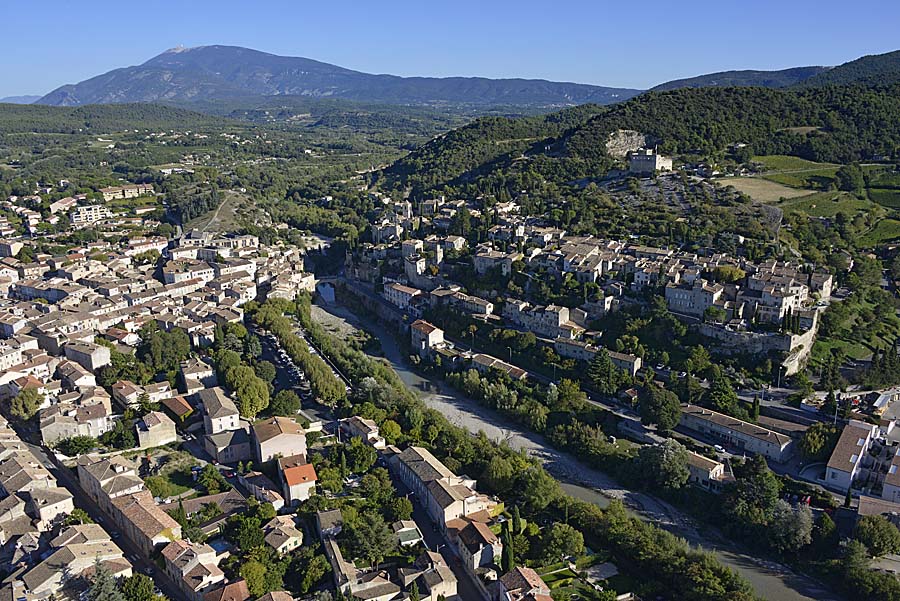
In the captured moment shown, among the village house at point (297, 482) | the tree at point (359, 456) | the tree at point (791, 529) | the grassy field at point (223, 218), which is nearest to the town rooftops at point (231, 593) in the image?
the village house at point (297, 482)

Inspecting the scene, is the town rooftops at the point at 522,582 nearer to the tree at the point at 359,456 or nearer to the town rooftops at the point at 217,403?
the tree at the point at 359,456

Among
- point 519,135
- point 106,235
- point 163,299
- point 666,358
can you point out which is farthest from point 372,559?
point 519,135

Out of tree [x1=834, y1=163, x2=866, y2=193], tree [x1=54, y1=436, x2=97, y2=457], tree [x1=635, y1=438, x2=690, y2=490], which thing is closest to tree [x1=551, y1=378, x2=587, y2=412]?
tree [x1=635, y1=438, x2=690, y2=490]

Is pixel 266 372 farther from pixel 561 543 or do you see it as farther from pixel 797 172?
pixel 797 172

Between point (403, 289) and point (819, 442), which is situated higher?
point (403, 289)

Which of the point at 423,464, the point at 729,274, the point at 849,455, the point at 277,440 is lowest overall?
the point at 423,464

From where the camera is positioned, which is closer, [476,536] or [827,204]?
[476,536]

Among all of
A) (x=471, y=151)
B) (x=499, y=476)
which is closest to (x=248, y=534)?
(x=499, y=476)

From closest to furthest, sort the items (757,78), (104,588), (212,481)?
(104,588), (212,481), (757,78)
